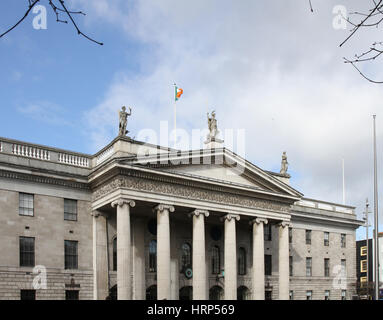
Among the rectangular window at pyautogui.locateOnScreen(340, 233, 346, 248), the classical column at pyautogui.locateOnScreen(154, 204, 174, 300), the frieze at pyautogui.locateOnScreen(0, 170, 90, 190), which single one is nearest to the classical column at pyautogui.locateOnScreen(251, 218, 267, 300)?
the classical column at pyautogui.locateOnScreen(154, 204, 174, 300)

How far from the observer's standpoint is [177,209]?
3684cm

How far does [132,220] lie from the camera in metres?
37.4

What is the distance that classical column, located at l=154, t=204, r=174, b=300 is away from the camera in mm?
33938

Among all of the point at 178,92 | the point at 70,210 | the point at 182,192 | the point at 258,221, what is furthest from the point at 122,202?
the point at 258,221

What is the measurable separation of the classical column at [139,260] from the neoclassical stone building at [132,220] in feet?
0.25

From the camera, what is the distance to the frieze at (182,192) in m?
33.8

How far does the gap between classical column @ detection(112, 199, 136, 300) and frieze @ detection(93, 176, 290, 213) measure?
141 cm

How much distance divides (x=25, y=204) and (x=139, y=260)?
9.11 meters

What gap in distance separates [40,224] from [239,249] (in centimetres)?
1809

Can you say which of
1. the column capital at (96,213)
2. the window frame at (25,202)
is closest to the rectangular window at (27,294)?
the window frame at (25,202)

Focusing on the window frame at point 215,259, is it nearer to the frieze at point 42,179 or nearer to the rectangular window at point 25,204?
the frieze at point 42,179

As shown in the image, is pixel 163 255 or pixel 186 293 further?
pixel 186 293

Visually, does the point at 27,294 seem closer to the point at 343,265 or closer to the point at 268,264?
the point at 268,264
